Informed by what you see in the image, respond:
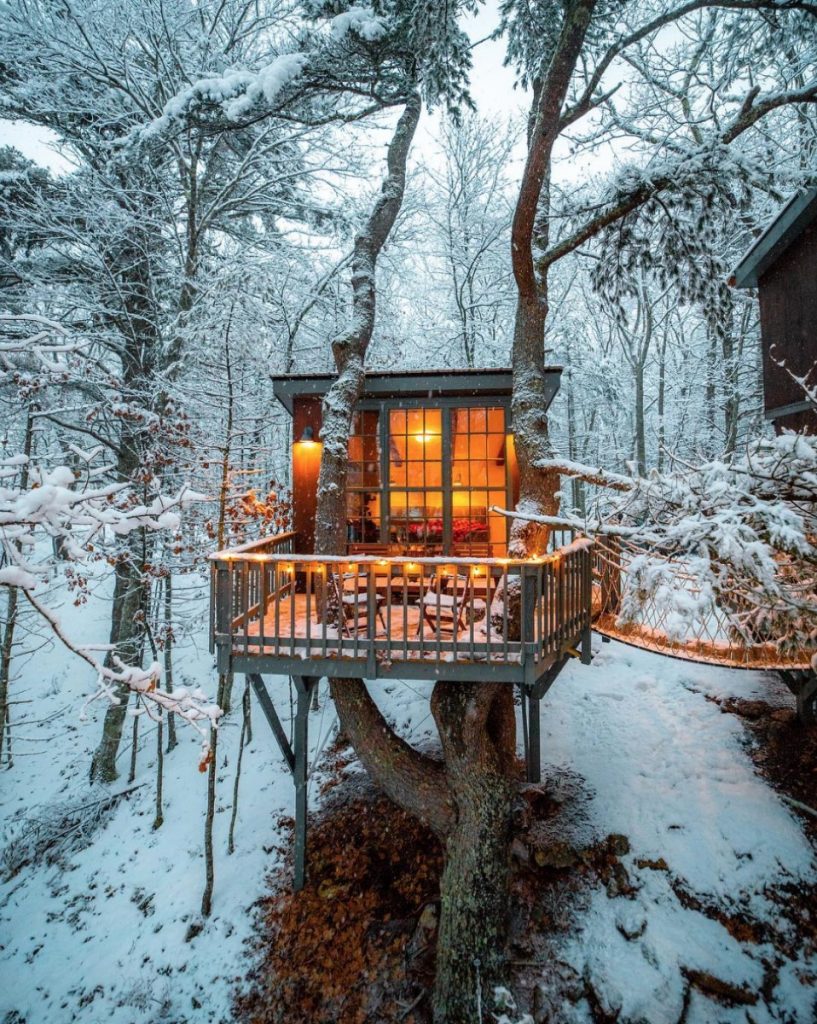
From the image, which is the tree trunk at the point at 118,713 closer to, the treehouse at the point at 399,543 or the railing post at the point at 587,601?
the treehouse at the point at 399,543

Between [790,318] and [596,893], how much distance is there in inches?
285

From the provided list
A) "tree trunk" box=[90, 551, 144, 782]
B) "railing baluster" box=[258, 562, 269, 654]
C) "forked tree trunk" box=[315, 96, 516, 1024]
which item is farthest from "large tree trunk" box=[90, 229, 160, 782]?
"railing baluster" box=[258, 562, 269, 654]

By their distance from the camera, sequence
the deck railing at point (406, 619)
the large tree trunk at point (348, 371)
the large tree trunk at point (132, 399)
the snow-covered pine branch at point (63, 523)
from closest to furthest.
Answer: the snow-covered pine branch at point (63, 523) < the deck railing at point (406, 619) < the large tree trunk at point (348, 371) < the large tree trunk at point (132, 399)

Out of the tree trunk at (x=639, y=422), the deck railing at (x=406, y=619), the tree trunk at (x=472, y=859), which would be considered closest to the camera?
the deck railing at (x=406, y=619)

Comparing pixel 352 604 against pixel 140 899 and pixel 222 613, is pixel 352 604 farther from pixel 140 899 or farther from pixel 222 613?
pixel 140 899

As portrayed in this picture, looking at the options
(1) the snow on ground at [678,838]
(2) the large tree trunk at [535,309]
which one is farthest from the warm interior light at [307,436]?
(1) the snow on ground at [678,838]

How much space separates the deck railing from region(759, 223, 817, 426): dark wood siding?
355 centimetres

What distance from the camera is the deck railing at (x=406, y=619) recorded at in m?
4.10

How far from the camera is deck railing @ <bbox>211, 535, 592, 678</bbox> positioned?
13.5ft

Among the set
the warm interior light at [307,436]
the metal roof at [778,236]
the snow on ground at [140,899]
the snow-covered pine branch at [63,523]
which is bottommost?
the snow on ground at [140,899]

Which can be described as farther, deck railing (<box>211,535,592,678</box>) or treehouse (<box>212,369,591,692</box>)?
treehouse (<box>212,369,591,692</box>)

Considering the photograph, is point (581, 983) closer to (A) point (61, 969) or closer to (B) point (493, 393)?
(A) point (61, 969)

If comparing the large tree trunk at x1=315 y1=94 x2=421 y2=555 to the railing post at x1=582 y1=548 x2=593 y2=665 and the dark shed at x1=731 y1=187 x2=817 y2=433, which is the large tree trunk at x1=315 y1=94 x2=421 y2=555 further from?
the dark shed at x1=731 y1=187 x2=817 y2=433

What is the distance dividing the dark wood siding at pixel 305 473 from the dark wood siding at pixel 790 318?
20.4ft
